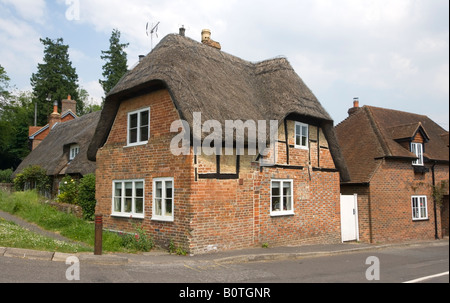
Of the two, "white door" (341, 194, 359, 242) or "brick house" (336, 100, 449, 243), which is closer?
"white door" (341, 194, 359, 242)

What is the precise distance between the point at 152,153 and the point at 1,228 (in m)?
5.01

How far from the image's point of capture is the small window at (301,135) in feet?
47.4

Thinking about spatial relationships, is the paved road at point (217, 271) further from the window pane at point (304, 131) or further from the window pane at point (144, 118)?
the window pane at point (304, 131)

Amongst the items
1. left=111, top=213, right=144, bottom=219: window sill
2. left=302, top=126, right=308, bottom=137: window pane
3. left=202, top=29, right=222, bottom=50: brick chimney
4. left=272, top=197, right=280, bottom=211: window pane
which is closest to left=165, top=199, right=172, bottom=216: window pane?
left=111, top=213, right=144, bottom=219: window sill

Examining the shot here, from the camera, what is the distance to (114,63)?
160 ft

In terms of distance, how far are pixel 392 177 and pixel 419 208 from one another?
2654 mm

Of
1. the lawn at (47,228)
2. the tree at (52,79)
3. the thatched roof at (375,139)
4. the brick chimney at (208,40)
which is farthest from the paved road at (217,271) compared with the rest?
the tree at (52,79)

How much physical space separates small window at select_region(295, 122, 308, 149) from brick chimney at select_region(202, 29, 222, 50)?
5.43 metres

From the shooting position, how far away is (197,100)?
37.1ft

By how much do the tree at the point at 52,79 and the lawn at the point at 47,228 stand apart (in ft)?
112

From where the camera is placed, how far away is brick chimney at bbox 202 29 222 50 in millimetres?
16516

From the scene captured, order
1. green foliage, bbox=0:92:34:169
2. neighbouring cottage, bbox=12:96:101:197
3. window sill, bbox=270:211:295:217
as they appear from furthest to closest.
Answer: green foliage, bbox=0:92:34:169, neighbouring cottage, bbox=12:96:101:197, window sill, bbox=270:211:295:217

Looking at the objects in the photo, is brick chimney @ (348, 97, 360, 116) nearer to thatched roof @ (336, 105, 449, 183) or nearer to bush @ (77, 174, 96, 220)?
thatched roof @ (336, 105, 449, 183)
